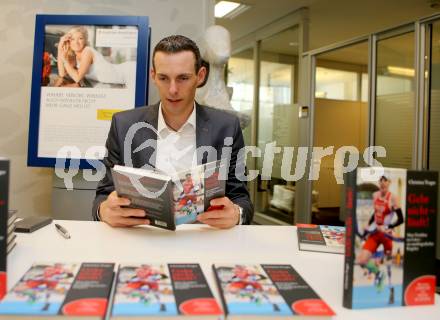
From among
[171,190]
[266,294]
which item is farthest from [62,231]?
[266,294]

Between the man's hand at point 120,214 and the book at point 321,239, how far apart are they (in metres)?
0.52

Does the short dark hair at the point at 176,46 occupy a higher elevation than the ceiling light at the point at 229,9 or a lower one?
lower

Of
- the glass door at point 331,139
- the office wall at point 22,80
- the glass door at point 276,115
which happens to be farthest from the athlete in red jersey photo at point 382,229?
the glass door at point 276,115

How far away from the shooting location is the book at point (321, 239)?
3.81 feet

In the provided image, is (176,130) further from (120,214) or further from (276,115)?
(276,115)

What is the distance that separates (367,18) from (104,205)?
559 centimetres

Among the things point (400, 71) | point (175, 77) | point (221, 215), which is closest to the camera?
point (221, 215)

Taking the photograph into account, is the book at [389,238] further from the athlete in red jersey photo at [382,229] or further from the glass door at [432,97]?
the glass door at [432,97]

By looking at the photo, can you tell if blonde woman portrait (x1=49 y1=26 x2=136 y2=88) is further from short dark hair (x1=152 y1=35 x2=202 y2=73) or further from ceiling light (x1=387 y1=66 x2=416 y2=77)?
ceiling light (x1=387 y1=66 x2=416 y2=77)

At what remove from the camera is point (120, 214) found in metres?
1.30

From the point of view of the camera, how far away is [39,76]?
2.72 metres

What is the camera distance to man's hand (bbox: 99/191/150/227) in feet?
4.19

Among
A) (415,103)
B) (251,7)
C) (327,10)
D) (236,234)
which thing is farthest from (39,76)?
(327,10)

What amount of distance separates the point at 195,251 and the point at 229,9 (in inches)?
197
